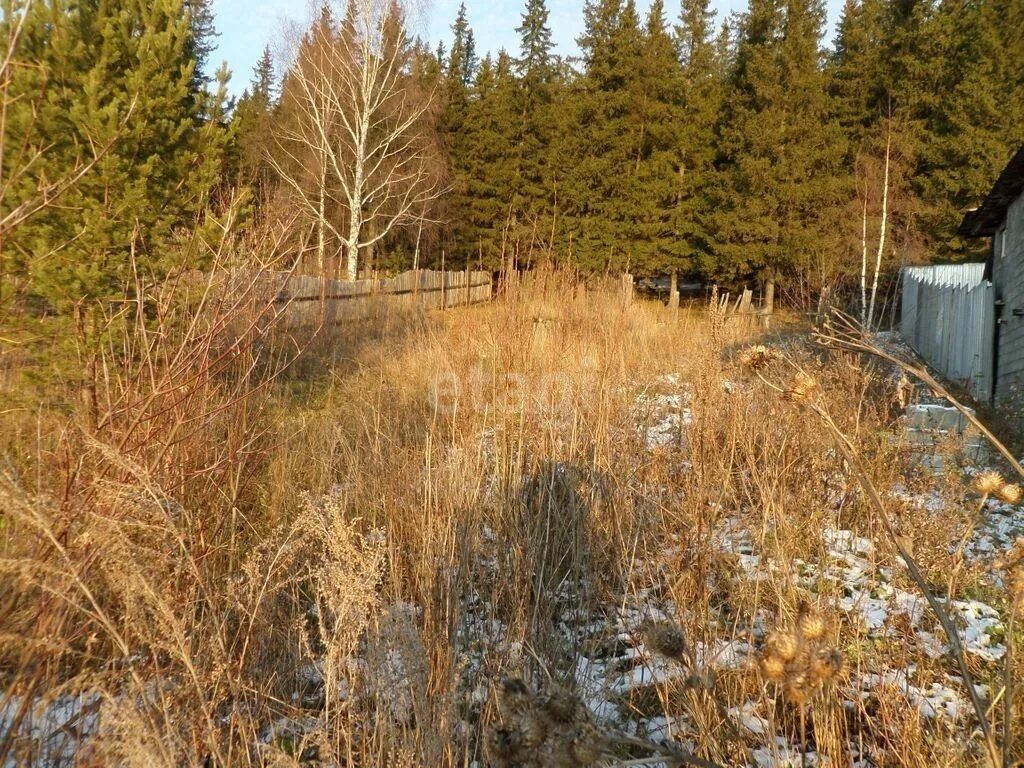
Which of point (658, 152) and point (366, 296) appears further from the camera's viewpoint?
point (658, 152)

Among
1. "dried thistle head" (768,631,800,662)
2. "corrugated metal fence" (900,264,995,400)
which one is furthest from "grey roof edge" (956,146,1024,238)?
"dried thistle head" (768,631,800,662)

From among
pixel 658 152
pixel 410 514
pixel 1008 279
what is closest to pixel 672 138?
pixel 658 152

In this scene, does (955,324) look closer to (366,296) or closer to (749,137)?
(366,296)

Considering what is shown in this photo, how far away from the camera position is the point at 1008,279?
29.3ft

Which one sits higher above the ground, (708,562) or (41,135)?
(41,135)

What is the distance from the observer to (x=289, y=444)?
187 inches

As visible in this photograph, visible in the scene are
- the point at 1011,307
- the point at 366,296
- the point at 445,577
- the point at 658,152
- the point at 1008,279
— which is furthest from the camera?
the point at 658,152

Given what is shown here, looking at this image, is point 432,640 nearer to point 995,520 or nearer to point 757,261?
point 995,520

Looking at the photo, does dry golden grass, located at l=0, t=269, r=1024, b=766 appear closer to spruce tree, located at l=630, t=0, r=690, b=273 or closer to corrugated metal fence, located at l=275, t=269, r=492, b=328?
corrugated metal fence, located at l=275, t=269, r=492, b=328

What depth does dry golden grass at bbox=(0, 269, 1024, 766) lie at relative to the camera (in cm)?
157

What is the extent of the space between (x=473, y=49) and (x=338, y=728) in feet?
127

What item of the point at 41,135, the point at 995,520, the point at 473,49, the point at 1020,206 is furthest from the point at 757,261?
the point at 473,49

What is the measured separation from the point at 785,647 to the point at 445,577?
166cm

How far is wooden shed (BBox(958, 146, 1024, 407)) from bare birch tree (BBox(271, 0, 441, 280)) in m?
10.6
